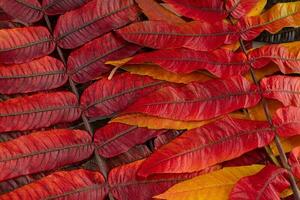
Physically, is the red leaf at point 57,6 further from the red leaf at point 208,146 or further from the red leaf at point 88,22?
the red leaf at point 208,146

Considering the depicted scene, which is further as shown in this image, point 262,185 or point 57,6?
point 57,6

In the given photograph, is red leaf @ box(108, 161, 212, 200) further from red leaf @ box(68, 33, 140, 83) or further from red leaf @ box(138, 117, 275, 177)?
red leaf @ box(68, 33, 140, 83)

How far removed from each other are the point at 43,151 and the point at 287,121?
0.96 feet

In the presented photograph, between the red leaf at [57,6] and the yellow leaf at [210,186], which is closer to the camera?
the yellow leaf at [210,186]

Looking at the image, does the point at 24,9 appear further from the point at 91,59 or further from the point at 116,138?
the point at 116,138

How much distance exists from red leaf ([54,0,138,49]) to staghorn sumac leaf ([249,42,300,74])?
17 cm

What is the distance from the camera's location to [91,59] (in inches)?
24.7

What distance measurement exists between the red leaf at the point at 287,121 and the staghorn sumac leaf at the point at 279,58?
0.18ft

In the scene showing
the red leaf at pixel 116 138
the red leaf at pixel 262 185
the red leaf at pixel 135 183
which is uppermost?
the red leaf at pixel 116 138

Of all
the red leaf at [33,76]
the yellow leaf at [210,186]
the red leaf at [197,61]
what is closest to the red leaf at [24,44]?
the red leaf at [33,76]

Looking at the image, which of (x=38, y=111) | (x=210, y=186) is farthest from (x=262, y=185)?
(x=38, y=111)

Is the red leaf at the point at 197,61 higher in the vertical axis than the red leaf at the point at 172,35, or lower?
lower

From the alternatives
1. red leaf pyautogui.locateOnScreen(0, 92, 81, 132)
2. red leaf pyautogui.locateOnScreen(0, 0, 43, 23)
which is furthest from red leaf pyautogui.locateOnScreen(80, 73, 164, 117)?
red leaf pyautogui.locateOnScreen(0, 0, 43, 23)

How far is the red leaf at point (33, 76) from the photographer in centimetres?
59
